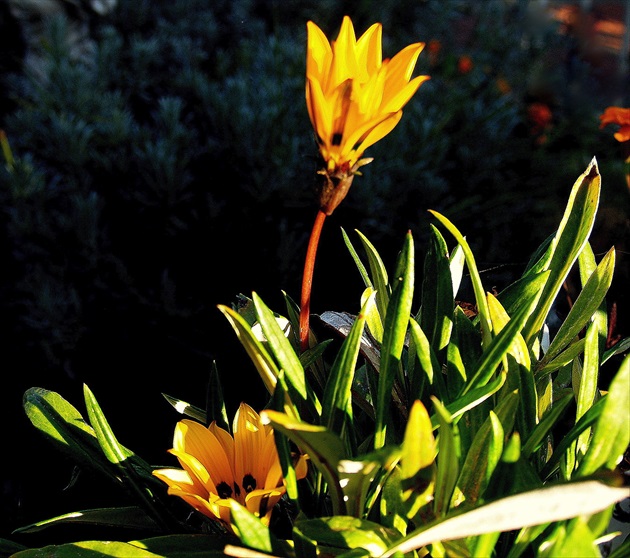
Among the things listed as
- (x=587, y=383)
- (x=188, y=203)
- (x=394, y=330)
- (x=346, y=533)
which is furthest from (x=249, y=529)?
(x=188, y=203)

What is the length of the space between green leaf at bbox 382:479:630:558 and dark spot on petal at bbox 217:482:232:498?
0.24 metres

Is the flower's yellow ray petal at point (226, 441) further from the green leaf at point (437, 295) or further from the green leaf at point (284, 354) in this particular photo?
the green leaf at point (437, 295)

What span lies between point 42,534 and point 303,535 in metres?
0.39

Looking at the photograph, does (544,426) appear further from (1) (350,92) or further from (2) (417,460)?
(1) (350,92)

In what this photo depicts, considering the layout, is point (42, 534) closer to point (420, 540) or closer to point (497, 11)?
point (420, 540)

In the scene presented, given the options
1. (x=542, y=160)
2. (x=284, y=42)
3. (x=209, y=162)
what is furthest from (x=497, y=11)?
(x=209, y=162)

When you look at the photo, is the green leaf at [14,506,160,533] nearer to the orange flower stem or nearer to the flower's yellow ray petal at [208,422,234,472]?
the flower's yellow ray petal at [208,422,234,472]

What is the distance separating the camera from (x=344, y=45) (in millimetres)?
555

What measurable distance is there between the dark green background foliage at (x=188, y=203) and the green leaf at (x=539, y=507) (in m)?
0.47

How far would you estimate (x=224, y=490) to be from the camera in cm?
59

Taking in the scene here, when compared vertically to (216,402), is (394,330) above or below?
above

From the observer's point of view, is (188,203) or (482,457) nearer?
(482,457)

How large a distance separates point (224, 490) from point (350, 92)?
0.35 m

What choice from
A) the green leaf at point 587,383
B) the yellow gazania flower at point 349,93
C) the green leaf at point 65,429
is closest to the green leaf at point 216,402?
the green leaf at point 65,429
